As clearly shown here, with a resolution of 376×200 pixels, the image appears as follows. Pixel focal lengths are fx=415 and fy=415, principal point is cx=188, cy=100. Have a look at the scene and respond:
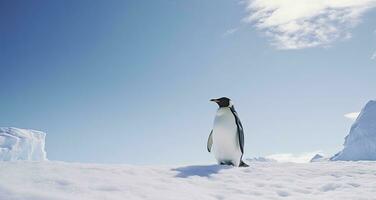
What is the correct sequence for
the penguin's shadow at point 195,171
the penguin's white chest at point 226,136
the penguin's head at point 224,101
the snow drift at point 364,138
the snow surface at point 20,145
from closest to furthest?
the penguin's shadow at point 195,171, the penguin's white chest at point 226,136, the penguin's head at point 224,101, the snow surface at point 20,145, the snow drift at point 364,138

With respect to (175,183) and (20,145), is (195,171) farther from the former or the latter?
(20,145)

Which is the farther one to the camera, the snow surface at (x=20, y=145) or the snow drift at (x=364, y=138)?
the snow drift at (x=364, y=138)

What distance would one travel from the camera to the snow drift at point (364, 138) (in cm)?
12606

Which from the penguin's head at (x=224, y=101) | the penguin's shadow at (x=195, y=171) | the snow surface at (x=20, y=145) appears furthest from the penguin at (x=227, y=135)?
the snow surface at (x=20, y=145)

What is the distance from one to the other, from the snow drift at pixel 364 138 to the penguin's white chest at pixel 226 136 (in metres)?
127

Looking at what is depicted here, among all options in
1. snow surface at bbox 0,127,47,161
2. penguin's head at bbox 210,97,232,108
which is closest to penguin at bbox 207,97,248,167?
penguin's head at bbox 210,97,232,108

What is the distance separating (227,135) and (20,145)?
79.8m

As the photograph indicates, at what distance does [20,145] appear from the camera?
268ft

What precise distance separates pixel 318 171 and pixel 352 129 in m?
140

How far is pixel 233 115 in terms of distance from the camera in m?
10.0

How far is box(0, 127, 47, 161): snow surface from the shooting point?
3135 inches

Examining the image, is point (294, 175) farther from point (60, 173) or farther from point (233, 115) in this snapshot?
point (60, 173)

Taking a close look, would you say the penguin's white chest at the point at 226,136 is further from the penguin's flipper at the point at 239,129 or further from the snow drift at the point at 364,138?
the snow drift at the point at 364,138

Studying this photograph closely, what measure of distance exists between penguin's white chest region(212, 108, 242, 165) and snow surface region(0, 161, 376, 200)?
2261 mm
